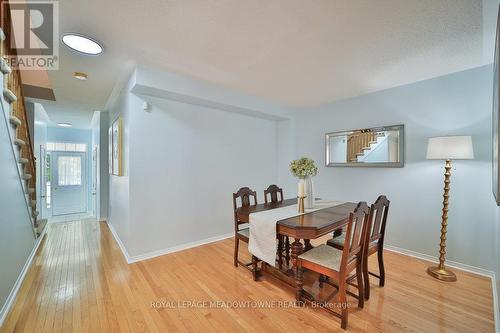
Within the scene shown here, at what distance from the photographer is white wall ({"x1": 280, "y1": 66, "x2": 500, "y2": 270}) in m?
2.43

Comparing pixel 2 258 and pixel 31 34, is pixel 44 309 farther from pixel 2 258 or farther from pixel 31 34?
pixel 31 34

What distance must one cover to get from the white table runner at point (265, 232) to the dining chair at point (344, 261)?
29 centimetres

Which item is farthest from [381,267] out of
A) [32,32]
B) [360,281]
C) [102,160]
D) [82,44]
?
[102,160]

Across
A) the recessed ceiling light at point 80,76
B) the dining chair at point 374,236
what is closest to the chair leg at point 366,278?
the dining chair at point 374,236

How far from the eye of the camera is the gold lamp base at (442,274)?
2.29m

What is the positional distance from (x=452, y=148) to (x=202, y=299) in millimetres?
3114

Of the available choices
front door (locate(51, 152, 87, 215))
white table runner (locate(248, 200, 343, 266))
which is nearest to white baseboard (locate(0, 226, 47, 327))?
white table runner (locate(248, 200, 343, 266))

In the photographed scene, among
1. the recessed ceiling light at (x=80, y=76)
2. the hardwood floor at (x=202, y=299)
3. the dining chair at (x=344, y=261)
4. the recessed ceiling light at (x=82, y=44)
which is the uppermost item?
the recessed ceiling light at (x=82, y=44)

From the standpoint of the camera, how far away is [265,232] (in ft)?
6.72

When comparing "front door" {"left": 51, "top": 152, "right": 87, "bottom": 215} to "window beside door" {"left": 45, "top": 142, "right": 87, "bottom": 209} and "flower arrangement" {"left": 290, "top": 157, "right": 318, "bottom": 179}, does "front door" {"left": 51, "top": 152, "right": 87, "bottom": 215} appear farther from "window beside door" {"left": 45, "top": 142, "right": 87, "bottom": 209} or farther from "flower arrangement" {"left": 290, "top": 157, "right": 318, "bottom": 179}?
"flower arrangement" {"left": 290, "top": 157, "right": 318, "bottom": 179}

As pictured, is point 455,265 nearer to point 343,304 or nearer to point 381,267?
point 381,267

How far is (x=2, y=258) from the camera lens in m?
1.75

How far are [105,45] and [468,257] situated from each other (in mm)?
4807

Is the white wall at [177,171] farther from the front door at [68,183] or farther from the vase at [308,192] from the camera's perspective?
the front door at [68,183]
